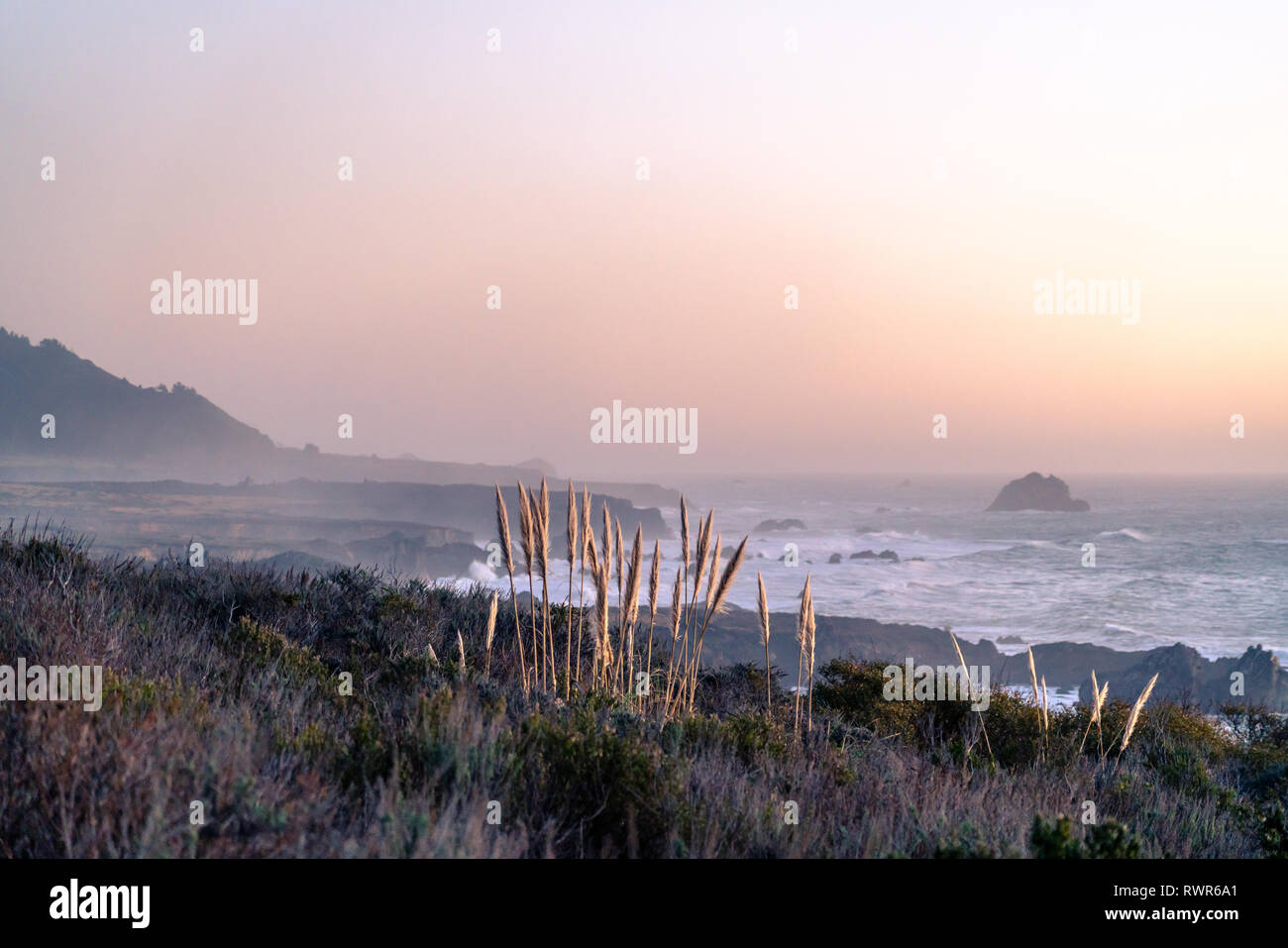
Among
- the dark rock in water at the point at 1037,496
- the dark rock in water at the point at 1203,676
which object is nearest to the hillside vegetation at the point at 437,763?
the dark rock in water at the point at 1203,676

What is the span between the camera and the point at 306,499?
5966cm

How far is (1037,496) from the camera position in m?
103

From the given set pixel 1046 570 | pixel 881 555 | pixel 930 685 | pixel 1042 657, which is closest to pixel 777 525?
pixel 881 555

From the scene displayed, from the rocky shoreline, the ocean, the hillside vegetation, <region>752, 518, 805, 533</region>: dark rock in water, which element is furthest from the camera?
<region>752, 518, 805, 533</region>: dark rock in water

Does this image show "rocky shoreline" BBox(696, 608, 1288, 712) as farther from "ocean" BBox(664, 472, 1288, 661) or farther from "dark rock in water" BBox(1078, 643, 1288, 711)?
"ocean" BBox(664, 472, 1288, 661)

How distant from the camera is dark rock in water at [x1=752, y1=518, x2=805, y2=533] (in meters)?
79.0

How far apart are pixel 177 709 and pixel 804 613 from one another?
3747mm

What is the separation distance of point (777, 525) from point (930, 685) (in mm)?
73133
